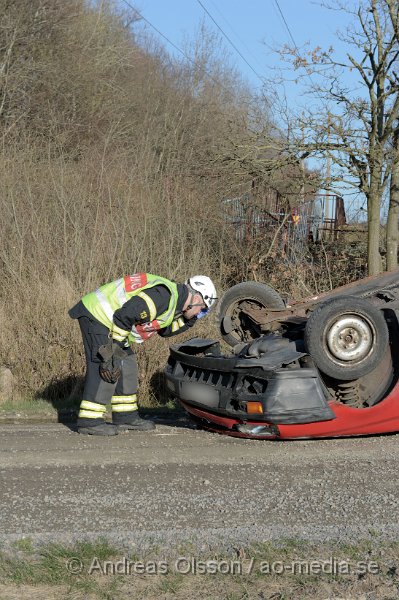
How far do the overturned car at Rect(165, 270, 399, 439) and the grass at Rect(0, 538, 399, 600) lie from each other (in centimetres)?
180

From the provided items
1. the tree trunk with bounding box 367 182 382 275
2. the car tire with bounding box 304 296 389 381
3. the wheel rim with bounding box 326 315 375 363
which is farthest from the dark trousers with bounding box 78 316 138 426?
the tree trunk with bounding box 367 182 382 275

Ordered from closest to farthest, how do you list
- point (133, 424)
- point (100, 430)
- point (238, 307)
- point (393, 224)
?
point (100, 430) → point (133, 424) → point (238, 307) → point (393, 224)

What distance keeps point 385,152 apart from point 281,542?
9.82 m

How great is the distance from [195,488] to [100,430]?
1.89 metres

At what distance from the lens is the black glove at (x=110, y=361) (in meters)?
6.47

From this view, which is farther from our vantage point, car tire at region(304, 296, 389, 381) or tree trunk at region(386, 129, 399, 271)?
tree trunk at region(386, 129, 399, 271)

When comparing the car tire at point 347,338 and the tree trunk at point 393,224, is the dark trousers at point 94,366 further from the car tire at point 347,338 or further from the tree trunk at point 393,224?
the tree trunk at point 393,224

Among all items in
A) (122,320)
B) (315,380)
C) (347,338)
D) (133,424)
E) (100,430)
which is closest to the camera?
(315,380)

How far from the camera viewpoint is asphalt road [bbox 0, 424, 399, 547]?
4.10 meters

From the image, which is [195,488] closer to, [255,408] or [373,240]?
[255,408]

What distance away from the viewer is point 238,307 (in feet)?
24.8

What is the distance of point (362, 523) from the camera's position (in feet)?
13.8

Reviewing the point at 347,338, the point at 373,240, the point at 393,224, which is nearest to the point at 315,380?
the point at 347,338

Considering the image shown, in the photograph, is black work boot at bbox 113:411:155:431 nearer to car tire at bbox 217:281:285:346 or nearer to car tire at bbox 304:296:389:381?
car tire at bbox 217:281:285:346
